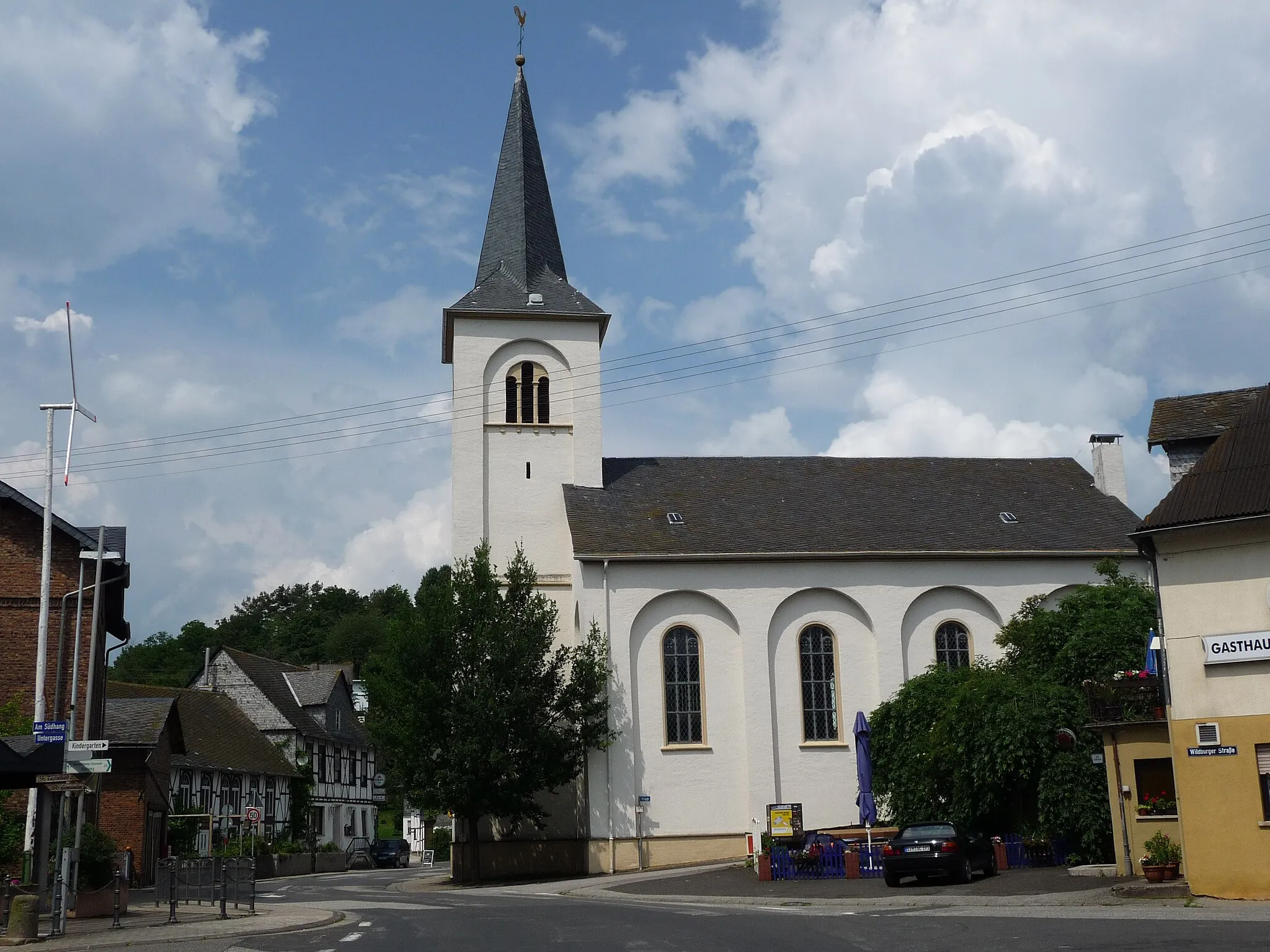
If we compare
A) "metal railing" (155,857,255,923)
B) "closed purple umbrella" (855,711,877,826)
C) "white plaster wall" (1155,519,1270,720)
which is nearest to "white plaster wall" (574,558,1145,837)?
"closed purple umbrella" (855,711,877,826)

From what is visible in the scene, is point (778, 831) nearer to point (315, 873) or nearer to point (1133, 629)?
point (1133, 629)

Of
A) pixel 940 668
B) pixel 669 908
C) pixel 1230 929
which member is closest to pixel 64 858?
pixel 669 908

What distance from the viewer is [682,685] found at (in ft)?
119

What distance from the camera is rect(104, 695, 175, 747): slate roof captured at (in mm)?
35094

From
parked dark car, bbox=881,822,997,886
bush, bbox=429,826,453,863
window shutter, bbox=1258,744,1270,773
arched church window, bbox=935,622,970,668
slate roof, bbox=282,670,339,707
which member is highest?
slate roof, bbox=282,670,339,707

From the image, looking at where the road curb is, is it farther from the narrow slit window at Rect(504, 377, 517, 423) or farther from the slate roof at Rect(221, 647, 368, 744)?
the slate roof at Rect(221, 647, 368, 744)

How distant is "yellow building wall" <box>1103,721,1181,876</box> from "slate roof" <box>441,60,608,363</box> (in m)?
23.0

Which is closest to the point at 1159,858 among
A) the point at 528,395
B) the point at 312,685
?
the point at 528,395

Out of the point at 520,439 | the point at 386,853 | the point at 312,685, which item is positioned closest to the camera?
the point at 520,439

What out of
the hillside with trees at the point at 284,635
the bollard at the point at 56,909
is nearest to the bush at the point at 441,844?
the hillside with trees at the point at 284,635

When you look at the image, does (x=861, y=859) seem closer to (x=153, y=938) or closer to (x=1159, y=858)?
(x=1159, y=858)

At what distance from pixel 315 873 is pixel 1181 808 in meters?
42.4

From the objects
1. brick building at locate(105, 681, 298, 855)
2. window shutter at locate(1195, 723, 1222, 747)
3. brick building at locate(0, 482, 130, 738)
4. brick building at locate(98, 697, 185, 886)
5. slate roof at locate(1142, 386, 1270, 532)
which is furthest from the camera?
brick building at locate(105, 681, 298, 855)

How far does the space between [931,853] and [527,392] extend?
22.2m
